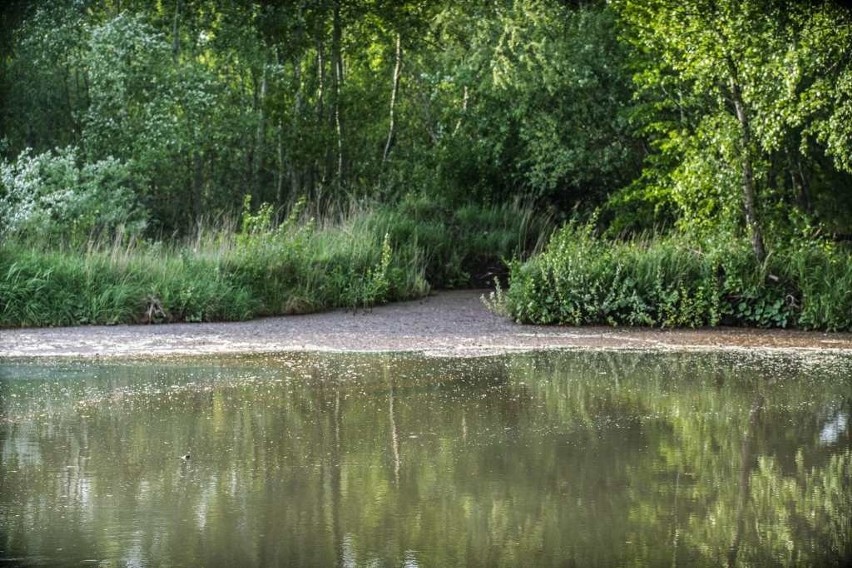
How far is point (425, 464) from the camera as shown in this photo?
725 centimetres

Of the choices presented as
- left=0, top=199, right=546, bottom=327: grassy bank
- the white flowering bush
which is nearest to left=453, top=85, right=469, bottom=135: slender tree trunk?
left=0, top=199, right=546, bottom=327: grassy bank

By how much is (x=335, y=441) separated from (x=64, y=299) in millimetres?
7192

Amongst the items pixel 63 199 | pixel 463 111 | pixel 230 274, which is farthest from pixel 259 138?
pixel 230 274

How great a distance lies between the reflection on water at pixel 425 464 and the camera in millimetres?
5656

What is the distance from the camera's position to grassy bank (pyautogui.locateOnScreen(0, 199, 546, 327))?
14.0 metres

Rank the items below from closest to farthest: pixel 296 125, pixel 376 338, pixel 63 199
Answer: pixel 376 338 → pixel 63 199 → pixel 296 125

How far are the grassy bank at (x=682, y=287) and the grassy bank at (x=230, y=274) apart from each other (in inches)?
96.7

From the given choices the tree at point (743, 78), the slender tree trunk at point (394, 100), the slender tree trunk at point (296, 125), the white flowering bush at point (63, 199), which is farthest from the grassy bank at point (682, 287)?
the slender tree trunk at point (394, 100)

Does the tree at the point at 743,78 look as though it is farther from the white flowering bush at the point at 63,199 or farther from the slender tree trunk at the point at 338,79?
the slender tree trunk at the point at 338,79

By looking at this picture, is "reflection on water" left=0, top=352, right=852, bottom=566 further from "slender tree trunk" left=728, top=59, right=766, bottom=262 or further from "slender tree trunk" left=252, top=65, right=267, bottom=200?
"slender tree trunk" left=252, top=65, right=267, bottom=200

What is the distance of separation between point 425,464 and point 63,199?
41.3 feet

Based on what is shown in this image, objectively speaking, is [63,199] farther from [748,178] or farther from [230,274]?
[748,178]

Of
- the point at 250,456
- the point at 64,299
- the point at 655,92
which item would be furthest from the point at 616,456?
the point at 655,92

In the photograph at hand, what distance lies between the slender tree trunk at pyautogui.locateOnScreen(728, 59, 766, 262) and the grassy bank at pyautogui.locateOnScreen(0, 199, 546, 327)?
4.54 metres
